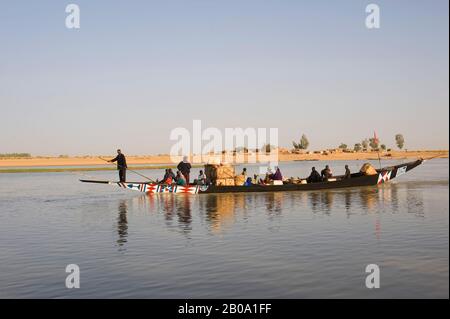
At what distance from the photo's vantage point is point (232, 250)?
44.6 ft

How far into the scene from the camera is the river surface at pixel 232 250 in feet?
32.8

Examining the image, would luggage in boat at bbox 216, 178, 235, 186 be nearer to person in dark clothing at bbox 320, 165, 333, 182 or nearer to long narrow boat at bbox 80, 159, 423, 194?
long narrow boat at bbox 80, 159, 423, 194

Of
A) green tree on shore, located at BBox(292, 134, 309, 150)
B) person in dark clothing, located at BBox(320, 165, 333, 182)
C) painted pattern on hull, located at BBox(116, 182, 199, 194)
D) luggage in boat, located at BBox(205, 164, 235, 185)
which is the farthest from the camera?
green tree on shore, located at BBox(292, 134, 309, 150)

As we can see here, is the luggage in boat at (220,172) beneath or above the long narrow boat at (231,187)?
above

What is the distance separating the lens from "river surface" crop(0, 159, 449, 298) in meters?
9.99

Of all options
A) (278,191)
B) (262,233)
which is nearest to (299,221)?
(262,233)

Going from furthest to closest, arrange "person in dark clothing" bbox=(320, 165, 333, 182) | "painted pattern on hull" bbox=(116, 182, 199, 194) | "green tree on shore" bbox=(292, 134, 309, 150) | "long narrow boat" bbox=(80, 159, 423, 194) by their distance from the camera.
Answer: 1. "green tree on shore" bbox=(292, 134, 309, 150)
2. "person in dark clothing" bbox=(320, 165, 333, 182)
3. "painted pattern on hull" bbox=(116, 182, 199, 194)
4. "long narrow boat" bbox=(80, 159, 423, 194)

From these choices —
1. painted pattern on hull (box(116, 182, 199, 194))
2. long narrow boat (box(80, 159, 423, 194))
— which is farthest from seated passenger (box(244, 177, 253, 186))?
painted pattern on hull (box(116, 182, 199, 194))

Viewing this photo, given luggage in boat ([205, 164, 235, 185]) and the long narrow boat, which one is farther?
luggage in boat ([205, 164, 235, 185])

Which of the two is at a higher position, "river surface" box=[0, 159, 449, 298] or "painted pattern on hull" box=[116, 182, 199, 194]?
"painted pattern on hull" box=[116, 182, 199, 194]

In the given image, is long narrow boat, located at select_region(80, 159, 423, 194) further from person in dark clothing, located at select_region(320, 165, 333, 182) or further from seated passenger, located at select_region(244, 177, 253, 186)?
person in dark clothing, located at select_region(320, 165, 333, 182)

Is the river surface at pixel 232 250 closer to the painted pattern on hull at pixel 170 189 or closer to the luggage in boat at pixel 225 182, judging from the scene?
the painted pattern on hull at pixel 170 189

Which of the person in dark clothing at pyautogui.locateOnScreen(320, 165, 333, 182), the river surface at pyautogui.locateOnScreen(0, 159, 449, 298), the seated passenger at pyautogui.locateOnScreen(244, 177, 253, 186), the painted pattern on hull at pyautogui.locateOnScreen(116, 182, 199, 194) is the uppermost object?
the person in dark clothing at pyautogui.locateOnScreen(320, 165, 333, 182)

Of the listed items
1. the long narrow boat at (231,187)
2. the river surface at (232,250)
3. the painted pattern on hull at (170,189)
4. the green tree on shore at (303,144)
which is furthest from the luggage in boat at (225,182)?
the green tree on shore at (303,144)
